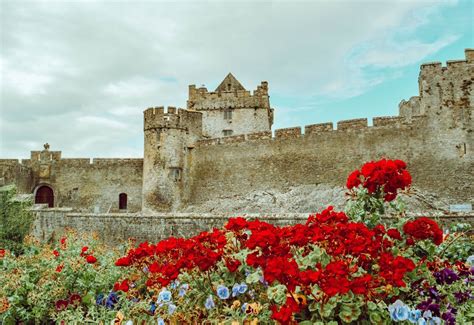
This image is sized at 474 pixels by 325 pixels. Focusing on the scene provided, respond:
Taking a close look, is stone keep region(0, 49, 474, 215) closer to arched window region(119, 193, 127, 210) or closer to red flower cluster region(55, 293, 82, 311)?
arched window region(119, 193, 127, 210)

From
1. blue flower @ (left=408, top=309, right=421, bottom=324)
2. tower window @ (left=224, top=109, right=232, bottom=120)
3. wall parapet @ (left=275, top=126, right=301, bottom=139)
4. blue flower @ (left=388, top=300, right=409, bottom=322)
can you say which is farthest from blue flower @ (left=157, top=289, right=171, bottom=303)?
tower window @ (left=224, top=109, right=232, bottom=120)

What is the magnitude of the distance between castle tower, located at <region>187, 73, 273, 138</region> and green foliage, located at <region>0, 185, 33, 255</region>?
55.8 feet

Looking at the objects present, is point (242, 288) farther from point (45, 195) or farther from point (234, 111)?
point (45, 195)

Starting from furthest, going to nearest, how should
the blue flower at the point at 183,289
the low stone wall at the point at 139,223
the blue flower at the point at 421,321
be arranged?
the low stone wall at the point at 139,223
the blue flower at the point at 183,289
the blue flower at the point at 421,321

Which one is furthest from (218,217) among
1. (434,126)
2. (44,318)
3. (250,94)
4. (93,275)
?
(250,94)

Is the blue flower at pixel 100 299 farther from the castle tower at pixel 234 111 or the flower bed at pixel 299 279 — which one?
the castle tower at pixel 234 111

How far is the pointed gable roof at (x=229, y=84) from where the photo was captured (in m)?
30.3

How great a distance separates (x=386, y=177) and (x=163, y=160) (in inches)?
719

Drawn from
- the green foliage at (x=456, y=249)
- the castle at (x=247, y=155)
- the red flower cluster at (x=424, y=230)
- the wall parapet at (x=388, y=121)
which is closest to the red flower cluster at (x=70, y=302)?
the red flower cluster at (x=424, y=230)

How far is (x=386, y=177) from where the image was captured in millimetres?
4699

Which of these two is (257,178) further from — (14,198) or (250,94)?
(14,198)

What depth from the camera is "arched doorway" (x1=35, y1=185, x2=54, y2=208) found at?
28.0 metres

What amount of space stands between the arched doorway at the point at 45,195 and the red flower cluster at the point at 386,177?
27179mm

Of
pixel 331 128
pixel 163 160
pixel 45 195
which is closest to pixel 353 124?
pixel 331 128
